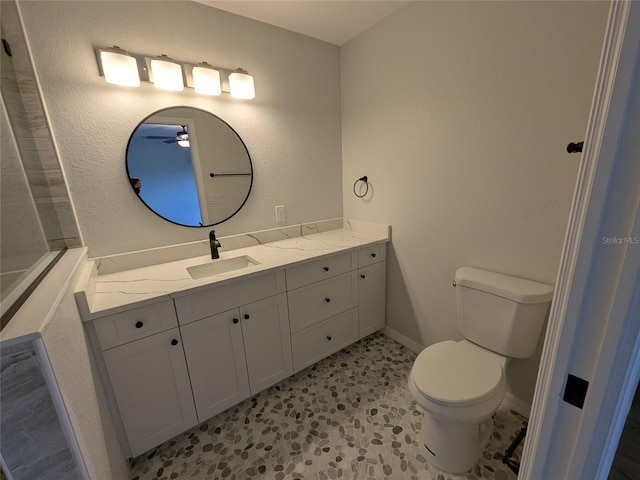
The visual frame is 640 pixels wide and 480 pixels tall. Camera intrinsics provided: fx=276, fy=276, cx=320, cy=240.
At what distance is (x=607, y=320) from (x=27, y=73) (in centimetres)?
215

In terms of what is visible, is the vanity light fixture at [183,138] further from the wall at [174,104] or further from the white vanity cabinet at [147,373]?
the white vanity cabinet at [147,373]

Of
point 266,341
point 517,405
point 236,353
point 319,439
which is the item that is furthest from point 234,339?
point 517,405

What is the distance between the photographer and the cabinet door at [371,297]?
208 centimetres

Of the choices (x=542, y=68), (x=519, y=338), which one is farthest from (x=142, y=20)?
(x=519, y=338)

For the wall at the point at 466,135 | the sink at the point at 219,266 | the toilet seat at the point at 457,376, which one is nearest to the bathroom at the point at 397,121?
the wall at the point at 466,135

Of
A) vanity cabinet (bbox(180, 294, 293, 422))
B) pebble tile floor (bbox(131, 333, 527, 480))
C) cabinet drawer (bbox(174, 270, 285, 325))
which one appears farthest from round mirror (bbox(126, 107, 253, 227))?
pebble tile floor (bbox(131, 333, 527, 480))

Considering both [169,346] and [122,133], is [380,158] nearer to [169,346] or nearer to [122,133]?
[122,133]

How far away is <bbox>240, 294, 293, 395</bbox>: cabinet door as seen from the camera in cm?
157

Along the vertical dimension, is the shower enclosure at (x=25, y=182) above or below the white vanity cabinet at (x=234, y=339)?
above

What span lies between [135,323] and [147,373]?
0.84ft

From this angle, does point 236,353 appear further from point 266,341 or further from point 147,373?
point 147,373

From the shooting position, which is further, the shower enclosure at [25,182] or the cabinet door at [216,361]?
the cabinet door at [216,361]

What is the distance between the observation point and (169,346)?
1320 millimetres

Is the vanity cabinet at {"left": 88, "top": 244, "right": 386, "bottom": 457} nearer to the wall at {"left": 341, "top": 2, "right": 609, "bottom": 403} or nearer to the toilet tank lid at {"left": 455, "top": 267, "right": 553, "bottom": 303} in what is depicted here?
the wall at {"left": 341, "top": 2, "right": 609, "bottom": 403}
